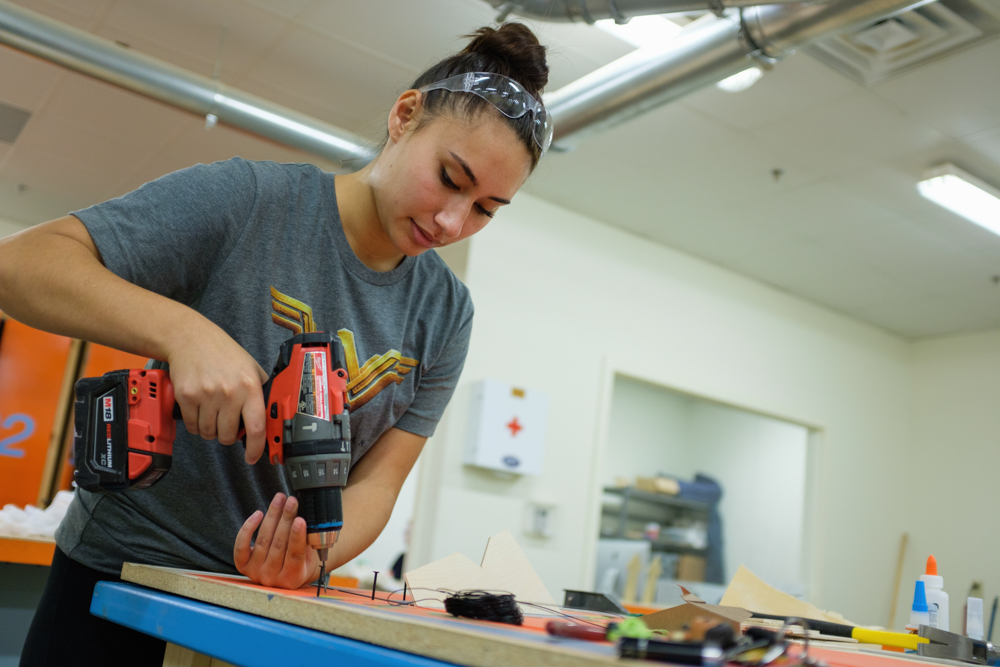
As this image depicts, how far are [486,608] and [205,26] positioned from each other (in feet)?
11.2

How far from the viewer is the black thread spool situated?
75 cm

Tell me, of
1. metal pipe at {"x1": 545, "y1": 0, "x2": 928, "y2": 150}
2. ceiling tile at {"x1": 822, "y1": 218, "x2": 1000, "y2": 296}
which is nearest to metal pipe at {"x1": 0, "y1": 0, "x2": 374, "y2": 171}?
metal pipe at {"x1": 545, "y1": 0, "x2": 928, "y2": 150}

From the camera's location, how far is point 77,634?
985 mm

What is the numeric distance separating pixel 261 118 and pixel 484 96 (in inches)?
107

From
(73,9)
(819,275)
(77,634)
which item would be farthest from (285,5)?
(819,275)

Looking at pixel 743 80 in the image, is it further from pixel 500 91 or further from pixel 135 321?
pixel 135 321

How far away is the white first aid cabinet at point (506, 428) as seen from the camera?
432 cm

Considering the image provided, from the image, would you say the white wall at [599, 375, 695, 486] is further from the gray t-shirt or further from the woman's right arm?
the woman's right arm

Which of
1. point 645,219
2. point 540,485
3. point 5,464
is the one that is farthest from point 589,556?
point 5,464

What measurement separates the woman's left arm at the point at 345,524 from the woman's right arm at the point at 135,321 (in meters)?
0.12

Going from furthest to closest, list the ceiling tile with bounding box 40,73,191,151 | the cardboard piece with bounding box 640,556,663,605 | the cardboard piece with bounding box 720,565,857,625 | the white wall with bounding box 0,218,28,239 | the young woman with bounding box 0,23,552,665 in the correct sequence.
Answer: the cardboard piece with bounding box 640,556,663,605, the white wall with bounding box 0,218,28,239, the ceiling tile with bounding box 40,73,191,151, the cardboard piece with bounding box 720,565,857,625, the young woman with bounding box 0,23,552,665

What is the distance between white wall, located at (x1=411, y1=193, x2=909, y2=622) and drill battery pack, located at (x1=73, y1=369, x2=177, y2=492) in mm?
3373

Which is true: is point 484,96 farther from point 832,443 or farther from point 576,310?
point 832,443

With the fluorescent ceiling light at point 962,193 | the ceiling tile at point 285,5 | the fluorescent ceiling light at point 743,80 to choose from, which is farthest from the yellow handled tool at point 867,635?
the fluorescent ceiling light at point 962,193
